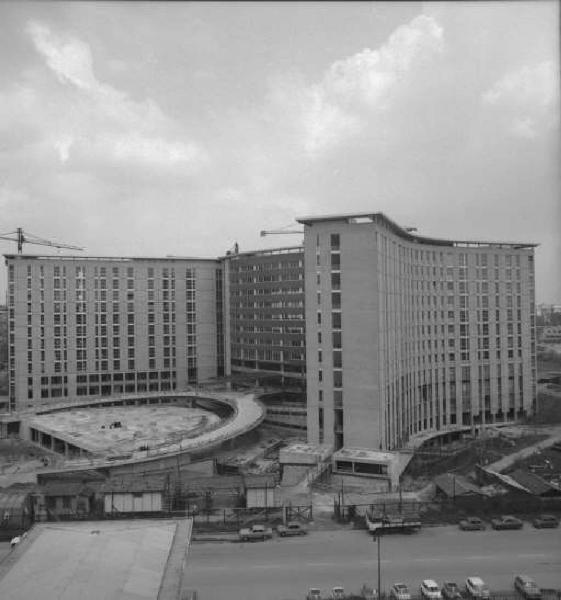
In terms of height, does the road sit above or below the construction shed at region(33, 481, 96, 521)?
below

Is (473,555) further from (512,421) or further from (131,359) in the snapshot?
(131,359)

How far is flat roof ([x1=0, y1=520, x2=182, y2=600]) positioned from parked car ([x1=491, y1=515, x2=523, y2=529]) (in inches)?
462

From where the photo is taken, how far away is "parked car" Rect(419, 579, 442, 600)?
13.6 metres

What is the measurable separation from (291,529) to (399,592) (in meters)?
5.37

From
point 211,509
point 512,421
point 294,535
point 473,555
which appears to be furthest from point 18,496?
point 512,421

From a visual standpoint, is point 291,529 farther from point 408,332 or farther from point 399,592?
point 408,332

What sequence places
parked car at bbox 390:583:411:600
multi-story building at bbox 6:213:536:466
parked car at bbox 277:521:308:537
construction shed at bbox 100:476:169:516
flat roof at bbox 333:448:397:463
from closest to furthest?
parked car at bbox 390:583:411:600 < parked car at bbox 277:521:308:537 < construction shed at bbox 100:476:169:516 < flat roof at bbox 333:448:397:463 < multi-story building at bbox 6:213:536:466

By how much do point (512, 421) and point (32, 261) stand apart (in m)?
39.4

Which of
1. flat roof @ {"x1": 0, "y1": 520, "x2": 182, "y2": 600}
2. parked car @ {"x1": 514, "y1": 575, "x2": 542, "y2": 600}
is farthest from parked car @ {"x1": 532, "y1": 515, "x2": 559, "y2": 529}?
flat roof @ {"x1": 0, "y1": 520, "x2": 182, "y2": 600}

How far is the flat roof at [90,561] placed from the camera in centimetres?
995

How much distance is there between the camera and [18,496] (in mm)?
19938

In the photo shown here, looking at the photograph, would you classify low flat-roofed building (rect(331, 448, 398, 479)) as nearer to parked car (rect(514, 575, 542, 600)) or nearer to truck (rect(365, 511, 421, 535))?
truck (rect(365, 511, 421, 535))

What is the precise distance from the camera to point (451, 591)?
13742 mm

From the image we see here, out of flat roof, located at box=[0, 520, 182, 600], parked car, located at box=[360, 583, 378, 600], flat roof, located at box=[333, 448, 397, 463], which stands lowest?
parked car, located at box=[360, 583, 378, 600]
